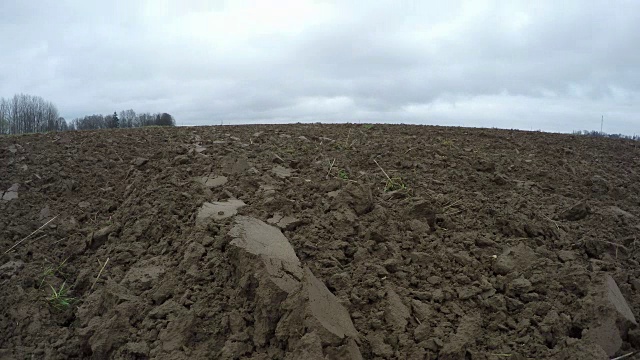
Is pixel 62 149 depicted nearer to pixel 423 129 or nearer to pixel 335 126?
pixel 335 126

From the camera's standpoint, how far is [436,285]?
2.82 meters

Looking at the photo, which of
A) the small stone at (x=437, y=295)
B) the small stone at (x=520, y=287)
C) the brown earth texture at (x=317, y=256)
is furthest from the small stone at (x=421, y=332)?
the small stone at (x=520, y=287)

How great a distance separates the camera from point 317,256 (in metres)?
2.96

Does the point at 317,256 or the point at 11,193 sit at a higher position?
the point at 11,193

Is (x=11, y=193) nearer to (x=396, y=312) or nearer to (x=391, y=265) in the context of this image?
(x=391, y=265)

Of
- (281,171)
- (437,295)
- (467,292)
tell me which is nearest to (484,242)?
(467,292)

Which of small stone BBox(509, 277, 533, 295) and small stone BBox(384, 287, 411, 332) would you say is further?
small stone BBox(509, 277, 533, 295)

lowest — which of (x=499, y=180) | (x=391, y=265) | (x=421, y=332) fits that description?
(x=421, y=332)

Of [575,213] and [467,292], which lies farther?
[575,213]

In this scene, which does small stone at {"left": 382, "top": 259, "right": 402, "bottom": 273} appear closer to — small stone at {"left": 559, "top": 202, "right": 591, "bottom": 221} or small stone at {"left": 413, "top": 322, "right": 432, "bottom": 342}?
small stone at {"left": 413, "top": 322, "right": 432, "bottom": 342}

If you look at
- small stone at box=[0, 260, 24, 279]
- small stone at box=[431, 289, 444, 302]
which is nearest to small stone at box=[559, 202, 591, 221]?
small stone at box=[431, 289, 444, 302]

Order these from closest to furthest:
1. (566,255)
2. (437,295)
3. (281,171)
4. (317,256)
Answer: (437,295)
(317,256)
(566,255)
(281,171)

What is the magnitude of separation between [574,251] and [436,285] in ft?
3.84

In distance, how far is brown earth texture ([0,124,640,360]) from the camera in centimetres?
249
